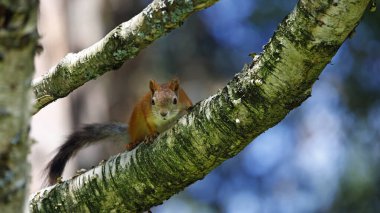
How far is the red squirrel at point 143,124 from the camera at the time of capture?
3.08 meters

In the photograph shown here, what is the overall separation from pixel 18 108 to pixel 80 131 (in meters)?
2.28

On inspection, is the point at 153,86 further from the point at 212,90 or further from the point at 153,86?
the point at 212,90

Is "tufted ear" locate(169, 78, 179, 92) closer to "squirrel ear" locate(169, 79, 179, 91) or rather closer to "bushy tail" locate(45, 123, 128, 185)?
"squirrel ear" locate(169, 79, 179, 91)

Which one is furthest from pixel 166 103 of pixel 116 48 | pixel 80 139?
pixel 116 48

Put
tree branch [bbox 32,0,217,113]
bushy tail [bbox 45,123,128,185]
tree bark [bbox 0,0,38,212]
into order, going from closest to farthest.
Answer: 1. tree bark [bbox 0,0,38,212]
2. tree branch [bbox 32,0,217,113]
3. bushy tail [bbox 45,123,128,185]

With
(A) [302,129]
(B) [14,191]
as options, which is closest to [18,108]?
(B) [14,191]

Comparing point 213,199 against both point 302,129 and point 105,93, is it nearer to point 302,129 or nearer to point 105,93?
point 302,129

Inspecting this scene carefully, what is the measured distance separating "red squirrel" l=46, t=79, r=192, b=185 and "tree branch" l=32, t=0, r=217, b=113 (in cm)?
84

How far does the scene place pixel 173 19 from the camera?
1.83 metres

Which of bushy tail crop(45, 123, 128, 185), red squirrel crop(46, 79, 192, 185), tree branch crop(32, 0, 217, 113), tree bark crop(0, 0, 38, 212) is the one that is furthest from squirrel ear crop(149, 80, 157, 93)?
tree bark crop(0, 0, 38, 212)

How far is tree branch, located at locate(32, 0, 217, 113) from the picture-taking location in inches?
72.1

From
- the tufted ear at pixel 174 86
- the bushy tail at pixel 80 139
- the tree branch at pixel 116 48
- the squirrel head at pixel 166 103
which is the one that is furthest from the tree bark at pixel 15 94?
the tufted ear at pixel 174 86

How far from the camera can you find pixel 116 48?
1.99 m

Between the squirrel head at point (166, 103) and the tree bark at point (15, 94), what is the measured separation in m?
2.03
